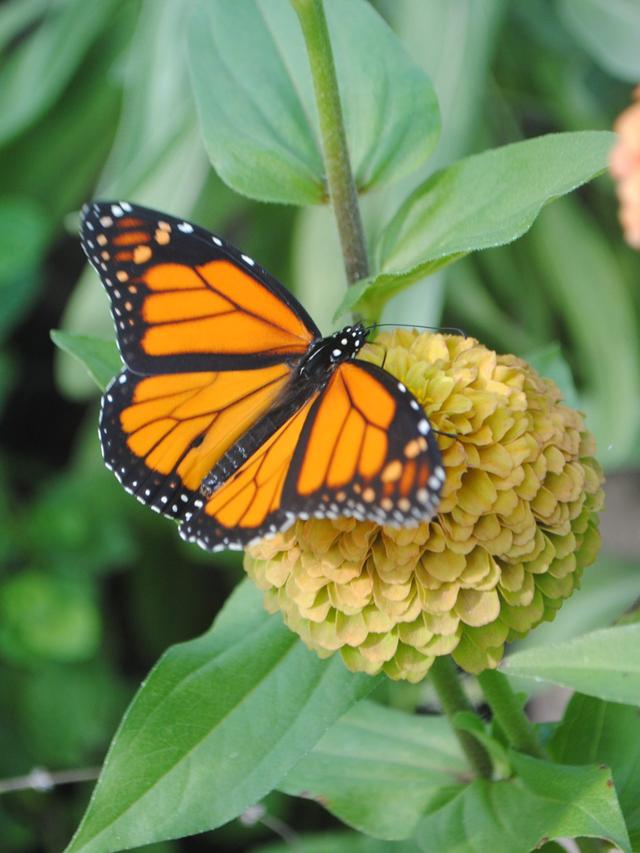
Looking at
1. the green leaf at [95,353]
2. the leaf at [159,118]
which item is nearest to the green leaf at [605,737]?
the green leaf at [95,353]

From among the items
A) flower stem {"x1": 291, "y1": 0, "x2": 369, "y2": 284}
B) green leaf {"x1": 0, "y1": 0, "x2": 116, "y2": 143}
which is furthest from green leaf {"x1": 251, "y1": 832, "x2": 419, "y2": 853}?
green leaf {"x1": 0, "y1": 0, "x2": 116, "y2": 143}

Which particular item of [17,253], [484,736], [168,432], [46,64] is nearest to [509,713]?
[484,736]

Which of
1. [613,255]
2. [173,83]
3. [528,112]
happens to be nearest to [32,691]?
[173,83]

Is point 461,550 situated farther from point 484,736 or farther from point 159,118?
point 159,118

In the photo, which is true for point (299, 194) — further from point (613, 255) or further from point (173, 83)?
point (613, 255)

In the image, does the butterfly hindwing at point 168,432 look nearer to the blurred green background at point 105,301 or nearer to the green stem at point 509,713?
the green stem at point 509,713
